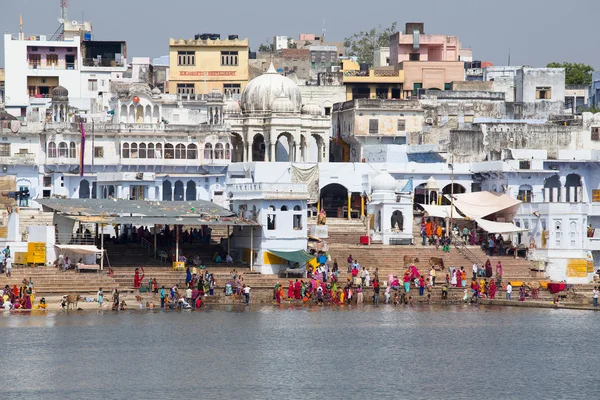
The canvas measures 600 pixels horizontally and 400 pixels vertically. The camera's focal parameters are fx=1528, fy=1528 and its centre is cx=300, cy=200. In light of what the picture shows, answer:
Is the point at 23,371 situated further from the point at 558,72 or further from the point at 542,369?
the point at 558,72

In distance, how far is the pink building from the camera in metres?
93.3

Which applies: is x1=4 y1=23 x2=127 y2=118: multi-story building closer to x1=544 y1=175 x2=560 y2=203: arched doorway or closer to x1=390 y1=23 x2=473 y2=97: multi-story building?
x1=390 y1=23 x2=473 y2=97: multi-story building

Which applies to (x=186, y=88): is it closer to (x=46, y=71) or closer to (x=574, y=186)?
(x=46, y=71)

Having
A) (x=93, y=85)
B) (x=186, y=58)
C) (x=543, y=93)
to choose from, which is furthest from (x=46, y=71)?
(x=543, y=93)

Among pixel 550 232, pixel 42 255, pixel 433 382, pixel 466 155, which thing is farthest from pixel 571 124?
pixel 433 382

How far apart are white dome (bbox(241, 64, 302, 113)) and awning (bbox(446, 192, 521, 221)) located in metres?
10.8

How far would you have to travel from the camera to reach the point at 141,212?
200ft

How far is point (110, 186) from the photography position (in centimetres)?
7100

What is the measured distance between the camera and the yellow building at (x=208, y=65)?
8625 cm

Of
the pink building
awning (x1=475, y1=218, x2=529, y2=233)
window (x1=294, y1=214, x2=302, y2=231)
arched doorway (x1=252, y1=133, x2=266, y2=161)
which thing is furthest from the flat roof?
the pink building

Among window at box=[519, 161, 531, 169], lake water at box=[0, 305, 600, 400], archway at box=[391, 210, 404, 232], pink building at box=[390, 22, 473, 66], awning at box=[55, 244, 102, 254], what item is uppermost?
pink building at box=[390, 22, 473, 66]

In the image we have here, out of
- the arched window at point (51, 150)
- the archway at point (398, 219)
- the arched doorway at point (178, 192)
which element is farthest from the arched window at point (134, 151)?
the archway at point (398, 219)

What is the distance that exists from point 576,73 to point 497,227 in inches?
1472

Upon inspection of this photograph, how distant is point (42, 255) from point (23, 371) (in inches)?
601
